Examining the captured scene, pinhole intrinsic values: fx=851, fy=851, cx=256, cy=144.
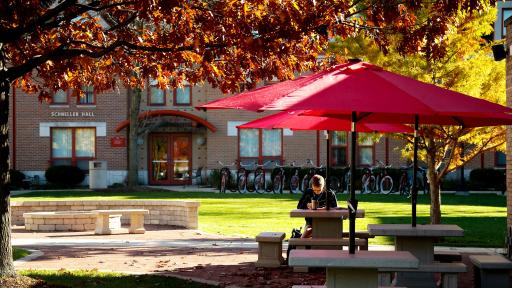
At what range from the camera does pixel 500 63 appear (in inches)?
619

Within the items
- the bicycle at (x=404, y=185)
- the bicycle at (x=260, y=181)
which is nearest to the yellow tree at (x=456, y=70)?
the bicycle at (x=404, y=185)

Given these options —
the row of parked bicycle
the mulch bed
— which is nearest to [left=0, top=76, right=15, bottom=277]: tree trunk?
the mulch bed

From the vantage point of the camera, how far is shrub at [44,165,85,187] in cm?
3578

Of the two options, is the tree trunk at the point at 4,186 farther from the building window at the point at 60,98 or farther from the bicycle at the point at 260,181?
A: the building window at the point at 60,98

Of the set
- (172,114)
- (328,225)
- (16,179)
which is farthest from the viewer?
(172,114)

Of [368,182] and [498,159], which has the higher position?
[498,159]

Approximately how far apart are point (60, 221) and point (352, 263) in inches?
454

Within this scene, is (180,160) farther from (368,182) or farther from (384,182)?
(384,182)

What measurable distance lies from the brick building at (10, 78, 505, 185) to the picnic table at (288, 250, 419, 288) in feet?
96.1

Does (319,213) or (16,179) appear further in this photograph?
(16,179)

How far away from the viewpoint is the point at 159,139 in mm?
38344

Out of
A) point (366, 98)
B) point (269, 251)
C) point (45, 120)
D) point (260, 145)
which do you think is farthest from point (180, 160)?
point (366, 98)

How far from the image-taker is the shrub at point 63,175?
1409 inches

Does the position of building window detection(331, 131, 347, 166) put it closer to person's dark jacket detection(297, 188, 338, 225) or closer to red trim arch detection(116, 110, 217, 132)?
red trim arch detection(116, 110, 217, 132)
